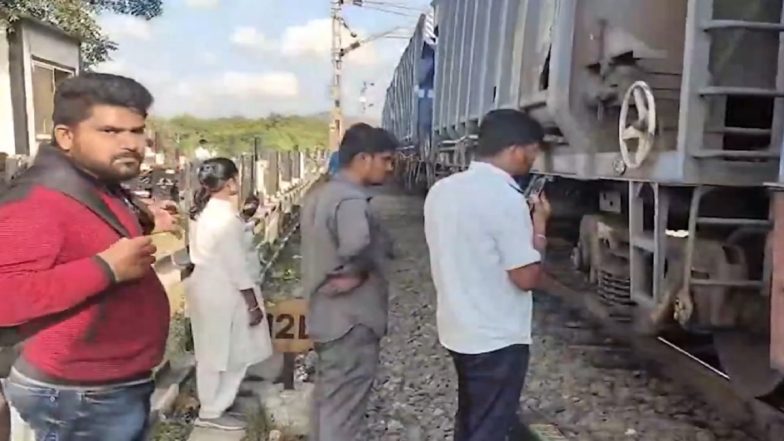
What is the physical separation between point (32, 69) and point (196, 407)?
3.45 metres

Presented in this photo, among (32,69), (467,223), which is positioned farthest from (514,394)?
(32,69)

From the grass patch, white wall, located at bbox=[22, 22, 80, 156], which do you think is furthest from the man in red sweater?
white wall, located at bbox=[22, 22, 80, 156]

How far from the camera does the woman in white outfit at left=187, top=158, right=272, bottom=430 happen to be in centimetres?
451

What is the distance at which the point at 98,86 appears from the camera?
2.26 m

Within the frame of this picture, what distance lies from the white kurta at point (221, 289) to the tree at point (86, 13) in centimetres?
593

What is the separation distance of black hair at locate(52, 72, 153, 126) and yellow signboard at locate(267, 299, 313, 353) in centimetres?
285

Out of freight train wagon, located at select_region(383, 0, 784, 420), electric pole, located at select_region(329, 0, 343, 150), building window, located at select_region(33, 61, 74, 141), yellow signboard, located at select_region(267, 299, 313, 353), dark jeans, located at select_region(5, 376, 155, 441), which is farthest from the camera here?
electric pole, located at select_region(329, 0, 343, 150)

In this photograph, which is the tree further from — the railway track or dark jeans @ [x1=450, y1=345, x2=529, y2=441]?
dark jeans @ [x1=450, y1=345, x2=529, y2=441]

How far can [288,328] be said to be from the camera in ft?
16.7

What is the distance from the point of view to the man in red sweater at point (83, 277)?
205cm

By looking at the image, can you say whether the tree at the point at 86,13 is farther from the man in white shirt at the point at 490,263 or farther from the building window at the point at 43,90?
the man in white shirt at the point at 490,263

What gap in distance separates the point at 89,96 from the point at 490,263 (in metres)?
1.56

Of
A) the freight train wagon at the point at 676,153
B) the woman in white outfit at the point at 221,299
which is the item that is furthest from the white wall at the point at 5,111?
the freight train wagon at the point at 676,153

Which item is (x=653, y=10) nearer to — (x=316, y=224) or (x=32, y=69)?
(x=316, y=224)
